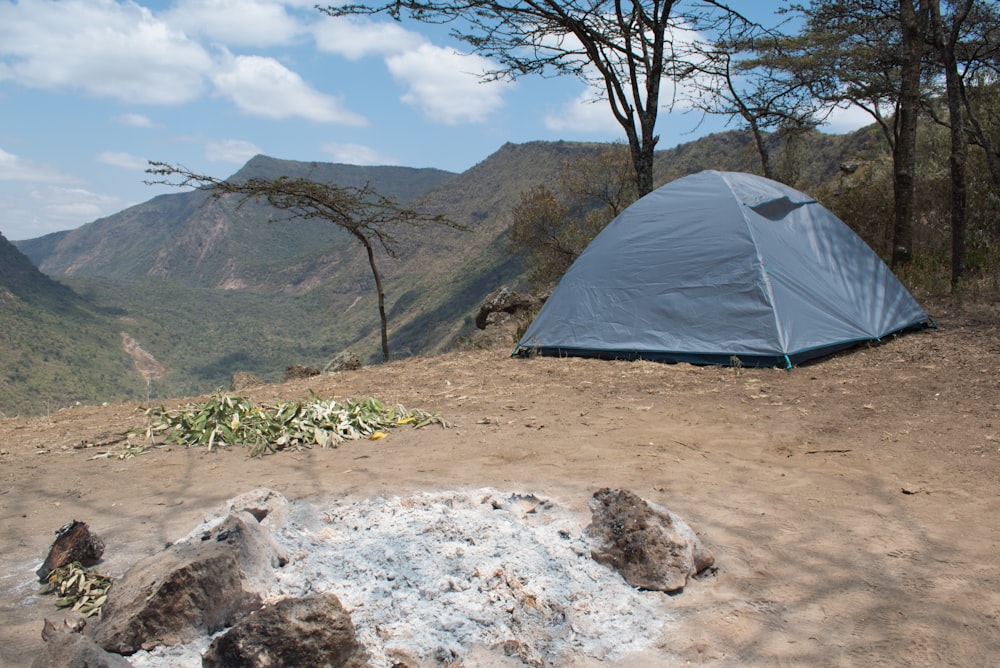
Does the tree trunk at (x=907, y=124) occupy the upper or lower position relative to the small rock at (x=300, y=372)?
upper

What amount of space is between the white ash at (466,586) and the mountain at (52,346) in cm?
3659

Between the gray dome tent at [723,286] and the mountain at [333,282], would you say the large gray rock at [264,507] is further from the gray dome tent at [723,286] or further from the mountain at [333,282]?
the mountain at [333,282]

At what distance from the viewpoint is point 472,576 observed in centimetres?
259

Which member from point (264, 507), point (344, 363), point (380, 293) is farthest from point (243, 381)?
point (264, 507)

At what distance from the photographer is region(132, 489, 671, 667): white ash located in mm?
2254

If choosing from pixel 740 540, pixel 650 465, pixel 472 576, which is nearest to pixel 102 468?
pixel 472 576

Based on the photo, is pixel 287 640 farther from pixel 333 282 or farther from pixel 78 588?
pixel 333 282

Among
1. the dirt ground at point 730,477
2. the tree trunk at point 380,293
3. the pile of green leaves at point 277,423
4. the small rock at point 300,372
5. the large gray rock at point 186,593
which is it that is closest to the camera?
the large gray rock at point 186,593

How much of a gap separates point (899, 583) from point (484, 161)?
303 feet

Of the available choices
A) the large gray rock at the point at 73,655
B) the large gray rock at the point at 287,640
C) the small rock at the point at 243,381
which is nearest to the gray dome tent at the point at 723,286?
the small rock at the point at 243,381

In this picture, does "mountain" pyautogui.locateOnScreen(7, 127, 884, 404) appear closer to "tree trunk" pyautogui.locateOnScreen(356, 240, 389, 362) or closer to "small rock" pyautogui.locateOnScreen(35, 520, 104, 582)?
"tree trunk" pyautogui.locateOnScreen(356, 240, 389, 362)

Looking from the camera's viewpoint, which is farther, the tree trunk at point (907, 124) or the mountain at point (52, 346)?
the mountain at point (52, 346)

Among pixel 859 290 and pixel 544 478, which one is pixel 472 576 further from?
pixel 859 290

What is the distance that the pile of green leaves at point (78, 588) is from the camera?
8.22 ft
